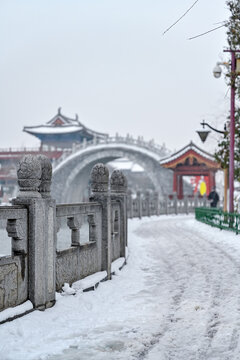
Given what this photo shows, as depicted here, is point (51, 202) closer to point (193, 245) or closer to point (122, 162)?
point (193, 245)

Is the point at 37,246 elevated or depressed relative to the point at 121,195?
depressed

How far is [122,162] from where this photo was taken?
254 feet

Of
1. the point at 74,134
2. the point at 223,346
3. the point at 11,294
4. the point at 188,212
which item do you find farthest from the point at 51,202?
the point at 74,134

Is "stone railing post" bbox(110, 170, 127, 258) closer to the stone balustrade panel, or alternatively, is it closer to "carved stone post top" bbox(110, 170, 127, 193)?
"carved stone post top" bbox(110, 170, 127, 193)

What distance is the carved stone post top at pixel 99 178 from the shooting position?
769 cm

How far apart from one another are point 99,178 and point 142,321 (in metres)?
2.92

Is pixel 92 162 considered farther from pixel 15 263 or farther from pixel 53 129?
pixel 15 263

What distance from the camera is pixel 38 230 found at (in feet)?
17.4

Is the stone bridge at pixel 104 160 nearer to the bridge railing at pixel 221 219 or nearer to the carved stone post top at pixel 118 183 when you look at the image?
the bridge railing at pixel 221 219

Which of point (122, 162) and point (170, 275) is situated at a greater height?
point (122, 162)

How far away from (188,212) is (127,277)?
1028 inches

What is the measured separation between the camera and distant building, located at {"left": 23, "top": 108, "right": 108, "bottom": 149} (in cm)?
6319

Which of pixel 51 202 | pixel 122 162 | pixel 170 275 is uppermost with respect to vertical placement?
pixel 122 162

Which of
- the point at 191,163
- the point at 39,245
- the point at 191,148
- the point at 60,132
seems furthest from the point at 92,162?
the point at 39,245
